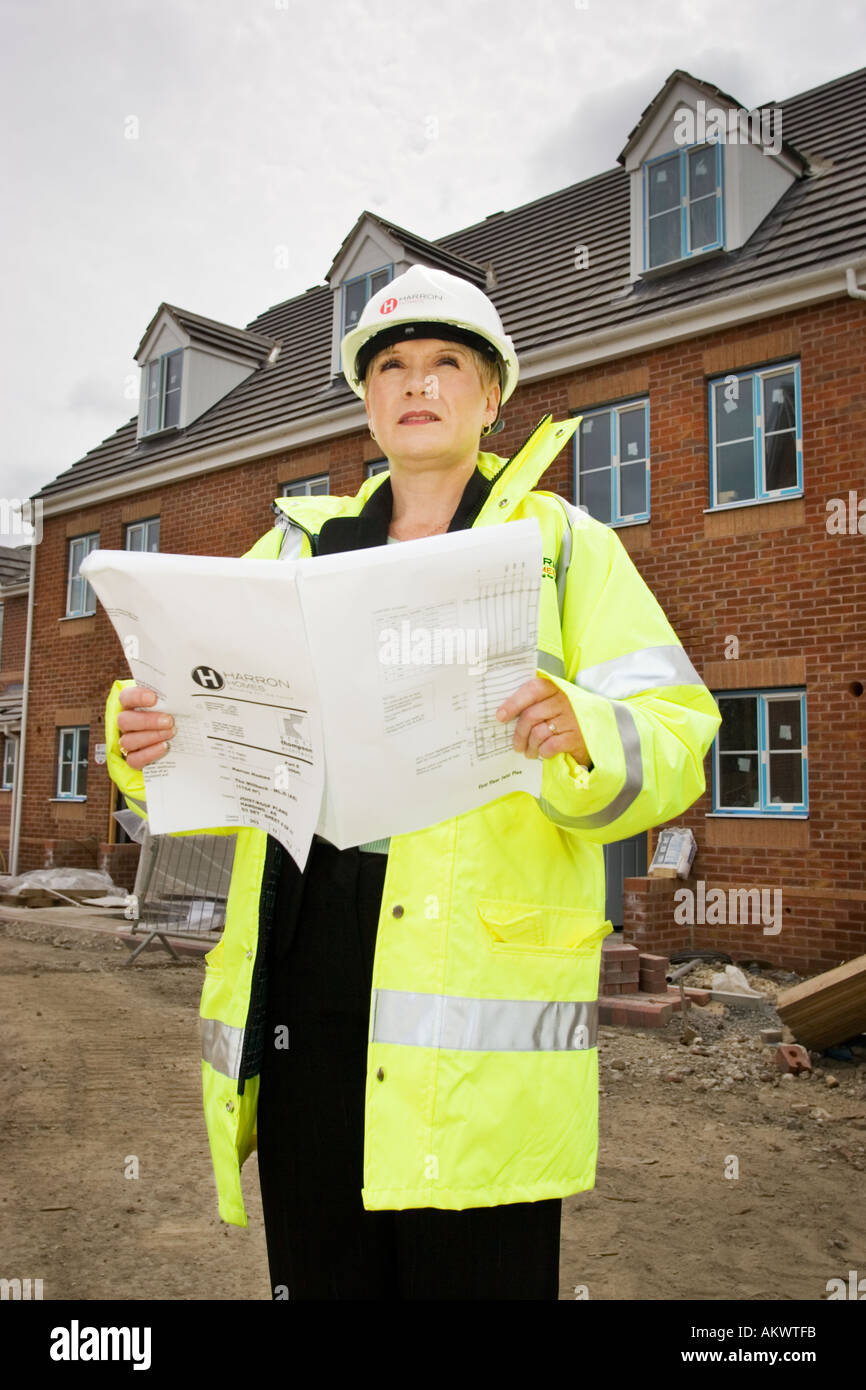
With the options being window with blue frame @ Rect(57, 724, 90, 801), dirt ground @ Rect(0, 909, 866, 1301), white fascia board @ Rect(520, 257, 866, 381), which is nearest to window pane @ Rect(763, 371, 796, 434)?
white fascia board @ Rect(520, 257, 866, 381)

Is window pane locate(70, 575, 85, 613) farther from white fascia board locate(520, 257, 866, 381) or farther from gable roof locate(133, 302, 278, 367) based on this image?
white fascia board locate(520, 257, 866, 381)

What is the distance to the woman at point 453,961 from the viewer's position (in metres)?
1.75

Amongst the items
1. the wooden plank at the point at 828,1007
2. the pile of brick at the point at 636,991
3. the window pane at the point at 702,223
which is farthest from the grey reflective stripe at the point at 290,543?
the window pane at the point at 702,223

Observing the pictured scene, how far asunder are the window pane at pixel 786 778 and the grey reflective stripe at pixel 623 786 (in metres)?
9.01

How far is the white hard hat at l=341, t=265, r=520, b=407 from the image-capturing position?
2223mm

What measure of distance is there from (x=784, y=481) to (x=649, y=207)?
3.98 m

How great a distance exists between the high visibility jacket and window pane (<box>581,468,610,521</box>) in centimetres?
1013

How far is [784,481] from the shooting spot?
415 inches

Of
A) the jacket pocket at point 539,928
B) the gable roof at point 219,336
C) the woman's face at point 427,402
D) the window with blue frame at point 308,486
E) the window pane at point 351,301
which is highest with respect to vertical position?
the gable roof at point 219,336

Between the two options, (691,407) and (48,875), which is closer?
(691,407)

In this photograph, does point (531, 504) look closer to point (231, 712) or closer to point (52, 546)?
point (231, 712)

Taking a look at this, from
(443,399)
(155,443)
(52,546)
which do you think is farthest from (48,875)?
(443,399)

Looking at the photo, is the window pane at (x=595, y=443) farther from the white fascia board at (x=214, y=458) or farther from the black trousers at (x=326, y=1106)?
the black trousers at (x=326, y=1106)

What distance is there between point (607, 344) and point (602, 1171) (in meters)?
9.09
